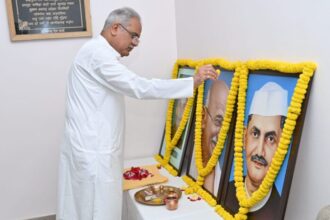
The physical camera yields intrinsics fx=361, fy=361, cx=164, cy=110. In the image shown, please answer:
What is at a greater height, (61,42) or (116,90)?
(61,42)

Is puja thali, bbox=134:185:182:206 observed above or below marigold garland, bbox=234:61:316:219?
below

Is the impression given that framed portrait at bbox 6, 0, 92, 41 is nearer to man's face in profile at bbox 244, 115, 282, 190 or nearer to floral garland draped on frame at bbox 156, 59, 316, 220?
floral garland draped on frame at bbox 156, 59, 316, 220

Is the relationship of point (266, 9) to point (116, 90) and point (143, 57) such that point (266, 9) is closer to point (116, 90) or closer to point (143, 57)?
point (116, 90)

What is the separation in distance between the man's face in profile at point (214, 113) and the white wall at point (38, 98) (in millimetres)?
784

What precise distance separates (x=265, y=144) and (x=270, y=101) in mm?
189

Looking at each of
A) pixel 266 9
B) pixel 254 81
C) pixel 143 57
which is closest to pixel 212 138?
pixel 254 81

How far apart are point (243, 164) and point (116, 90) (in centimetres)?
73

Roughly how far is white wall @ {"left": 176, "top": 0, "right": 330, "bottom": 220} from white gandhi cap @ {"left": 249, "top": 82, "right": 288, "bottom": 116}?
105mm

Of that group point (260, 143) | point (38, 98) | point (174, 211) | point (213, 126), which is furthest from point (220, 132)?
point (38, 98)

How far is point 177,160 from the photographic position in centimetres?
247

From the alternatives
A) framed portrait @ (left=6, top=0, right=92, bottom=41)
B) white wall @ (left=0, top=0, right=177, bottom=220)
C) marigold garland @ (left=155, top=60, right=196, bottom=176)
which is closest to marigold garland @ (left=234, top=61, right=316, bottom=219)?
marigold garland @ (left=155, top=60, right=196, bottom=176)

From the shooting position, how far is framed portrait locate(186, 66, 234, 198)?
→ 6.21 feet

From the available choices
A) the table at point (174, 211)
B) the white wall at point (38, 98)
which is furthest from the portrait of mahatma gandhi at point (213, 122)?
the white wall at point (38, 98)

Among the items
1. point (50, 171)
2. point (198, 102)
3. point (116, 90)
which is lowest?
point (50, 171)
